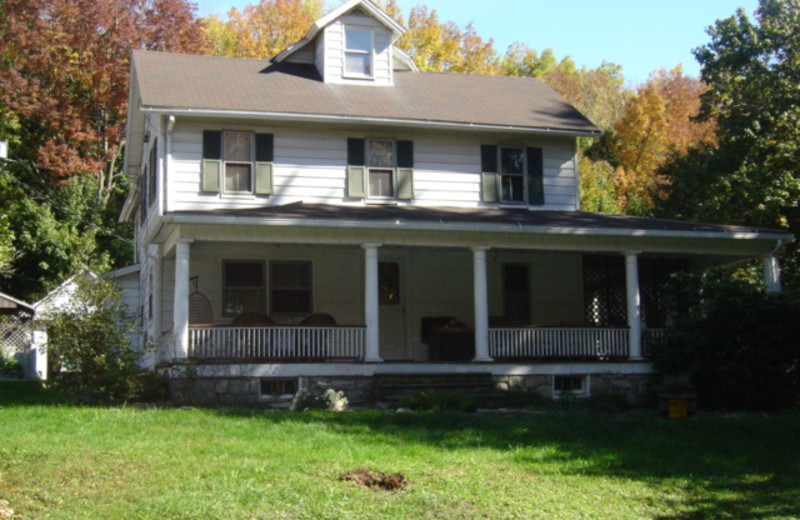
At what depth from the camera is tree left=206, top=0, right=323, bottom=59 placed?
39.3m

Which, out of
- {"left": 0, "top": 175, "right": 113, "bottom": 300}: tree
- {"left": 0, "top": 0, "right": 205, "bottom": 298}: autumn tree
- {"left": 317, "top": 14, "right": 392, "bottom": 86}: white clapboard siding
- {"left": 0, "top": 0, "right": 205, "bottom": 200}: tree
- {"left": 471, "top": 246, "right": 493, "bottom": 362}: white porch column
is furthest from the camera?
{"left": 0, "top": 0, "right": 205, "bottom": 200}: tree

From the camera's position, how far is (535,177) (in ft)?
68.8

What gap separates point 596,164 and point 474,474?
31255 mm

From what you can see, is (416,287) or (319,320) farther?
(416,287)

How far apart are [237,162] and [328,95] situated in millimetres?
2681

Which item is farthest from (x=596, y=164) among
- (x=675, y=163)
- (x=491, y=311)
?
(x=491, y=311)

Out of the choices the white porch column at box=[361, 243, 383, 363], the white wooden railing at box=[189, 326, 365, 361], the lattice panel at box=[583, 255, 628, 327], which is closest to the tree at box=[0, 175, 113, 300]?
the white wooden railing at box=[189, 326, 365, 361]

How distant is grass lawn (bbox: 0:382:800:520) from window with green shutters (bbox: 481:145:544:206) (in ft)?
26.2

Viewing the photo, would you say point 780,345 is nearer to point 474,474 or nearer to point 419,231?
point 419,231

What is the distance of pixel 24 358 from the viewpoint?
104ft

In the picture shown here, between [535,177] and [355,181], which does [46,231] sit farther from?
[535,177]

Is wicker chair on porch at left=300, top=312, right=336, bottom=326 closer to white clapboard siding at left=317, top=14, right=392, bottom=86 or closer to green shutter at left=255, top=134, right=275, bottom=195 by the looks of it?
green shutter at left=255, top=134, right=275, bottom=195

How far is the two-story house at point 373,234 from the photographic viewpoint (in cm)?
1684

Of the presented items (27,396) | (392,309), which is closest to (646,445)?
(392,309)
